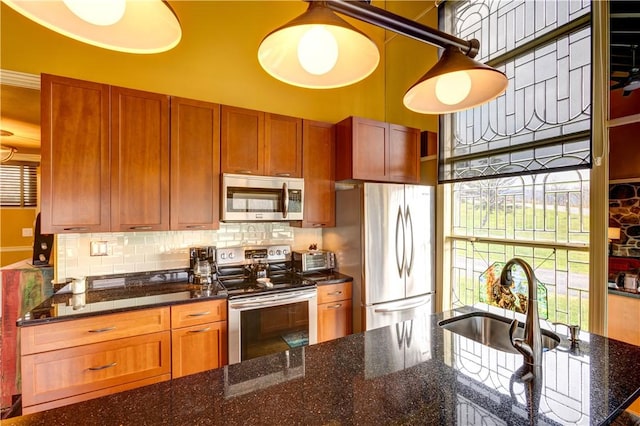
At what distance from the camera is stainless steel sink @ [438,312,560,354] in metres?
1.61

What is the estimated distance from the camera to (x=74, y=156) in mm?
2066

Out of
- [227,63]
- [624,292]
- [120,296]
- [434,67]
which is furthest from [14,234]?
[624,292]

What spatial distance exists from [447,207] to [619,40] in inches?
65.3

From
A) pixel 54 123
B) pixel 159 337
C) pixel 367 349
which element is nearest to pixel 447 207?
pixel 367 349

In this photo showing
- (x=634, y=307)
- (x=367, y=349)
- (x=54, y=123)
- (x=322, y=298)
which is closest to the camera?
(x=367, y=349)

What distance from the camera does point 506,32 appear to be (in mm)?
2502

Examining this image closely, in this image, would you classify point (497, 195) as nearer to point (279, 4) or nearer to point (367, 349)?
point (367, 349)

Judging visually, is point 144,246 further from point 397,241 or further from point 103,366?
point 397,241

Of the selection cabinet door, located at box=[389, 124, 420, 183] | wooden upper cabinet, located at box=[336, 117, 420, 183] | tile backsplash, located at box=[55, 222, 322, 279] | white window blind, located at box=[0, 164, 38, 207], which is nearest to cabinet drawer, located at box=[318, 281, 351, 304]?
tile backsplash, located at box=[55, 222, 322, 279]

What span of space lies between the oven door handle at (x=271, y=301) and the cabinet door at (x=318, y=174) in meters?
0.69

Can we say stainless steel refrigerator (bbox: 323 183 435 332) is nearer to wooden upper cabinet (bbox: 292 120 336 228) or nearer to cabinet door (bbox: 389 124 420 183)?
wooden upper cabinet (bbox: 292 120 336 228)

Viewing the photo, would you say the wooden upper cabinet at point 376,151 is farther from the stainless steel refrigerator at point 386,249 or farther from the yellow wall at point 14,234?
the yellow wall at point 14,234

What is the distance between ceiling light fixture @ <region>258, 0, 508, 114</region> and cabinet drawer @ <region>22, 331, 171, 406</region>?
195cm

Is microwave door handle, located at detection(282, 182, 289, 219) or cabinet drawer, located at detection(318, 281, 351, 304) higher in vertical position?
microwave door handle, located at detection(282, 182, 289, 219)
